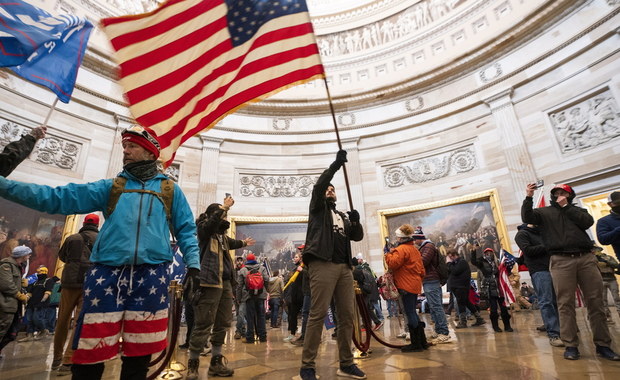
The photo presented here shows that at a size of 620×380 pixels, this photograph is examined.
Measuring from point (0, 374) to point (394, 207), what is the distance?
11346 mm

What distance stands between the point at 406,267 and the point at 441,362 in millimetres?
1327

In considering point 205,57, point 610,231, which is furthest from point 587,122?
point 205,57

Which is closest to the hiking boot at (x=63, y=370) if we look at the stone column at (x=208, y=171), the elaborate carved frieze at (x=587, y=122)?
the stone column at (x=208, y=171)

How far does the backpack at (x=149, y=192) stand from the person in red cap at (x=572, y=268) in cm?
366

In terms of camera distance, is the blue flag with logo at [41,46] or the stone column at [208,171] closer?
the blue flag with logo at [41,46]

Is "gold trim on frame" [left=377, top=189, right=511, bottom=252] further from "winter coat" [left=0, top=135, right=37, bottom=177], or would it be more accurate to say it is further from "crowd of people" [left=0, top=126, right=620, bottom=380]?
"winter coat" [left=0, top=135, right=37, bottom=177]

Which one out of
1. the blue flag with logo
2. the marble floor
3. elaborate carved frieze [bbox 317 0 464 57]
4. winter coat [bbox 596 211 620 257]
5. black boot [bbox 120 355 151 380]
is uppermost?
elaborate carved frieze [bbox 317 0 464 57]

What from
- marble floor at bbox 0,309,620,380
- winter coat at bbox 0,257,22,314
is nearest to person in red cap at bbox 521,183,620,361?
marble floor at bbox 0,309,620,380

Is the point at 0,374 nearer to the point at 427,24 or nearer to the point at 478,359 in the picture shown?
the point at 478,359

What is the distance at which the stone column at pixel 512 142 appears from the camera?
10.1m

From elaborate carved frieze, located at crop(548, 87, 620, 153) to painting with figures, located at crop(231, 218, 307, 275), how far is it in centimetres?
913

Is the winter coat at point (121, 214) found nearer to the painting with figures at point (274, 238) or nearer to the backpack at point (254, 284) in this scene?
the backpack at point (254, 284)

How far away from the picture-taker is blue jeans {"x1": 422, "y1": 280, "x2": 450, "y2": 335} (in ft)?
14.9

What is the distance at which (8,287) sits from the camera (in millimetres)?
3564
